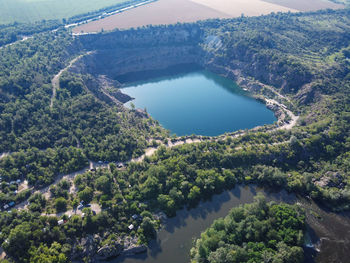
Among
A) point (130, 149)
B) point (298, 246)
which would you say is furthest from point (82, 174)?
point (298, 246)

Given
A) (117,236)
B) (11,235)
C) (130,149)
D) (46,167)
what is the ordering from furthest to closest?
(130,149) < (46,167) < (117,236) < (11,235)

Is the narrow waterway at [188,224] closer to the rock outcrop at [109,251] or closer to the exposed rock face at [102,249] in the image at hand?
the exposed rock face at [102,249]

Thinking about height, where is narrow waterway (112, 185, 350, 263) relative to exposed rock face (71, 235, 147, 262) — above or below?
below

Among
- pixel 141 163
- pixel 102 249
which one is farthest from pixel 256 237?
pixel 141 163

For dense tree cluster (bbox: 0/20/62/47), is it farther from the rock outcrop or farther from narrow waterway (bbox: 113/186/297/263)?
narrow waterway (bbox: 113/186/297/263)

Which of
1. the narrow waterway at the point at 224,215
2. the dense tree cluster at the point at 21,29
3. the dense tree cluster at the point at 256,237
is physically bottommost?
the narrow waterway at the point at 224,215

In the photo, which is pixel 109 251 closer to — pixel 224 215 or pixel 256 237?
pixel 224 215

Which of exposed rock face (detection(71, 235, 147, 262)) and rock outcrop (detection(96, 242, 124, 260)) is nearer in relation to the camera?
exposed rock face (detection(71, 235, 147, 262))

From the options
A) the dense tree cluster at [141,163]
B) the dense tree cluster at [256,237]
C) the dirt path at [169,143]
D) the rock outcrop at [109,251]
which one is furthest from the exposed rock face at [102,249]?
the dense tree cluster at [256,237]

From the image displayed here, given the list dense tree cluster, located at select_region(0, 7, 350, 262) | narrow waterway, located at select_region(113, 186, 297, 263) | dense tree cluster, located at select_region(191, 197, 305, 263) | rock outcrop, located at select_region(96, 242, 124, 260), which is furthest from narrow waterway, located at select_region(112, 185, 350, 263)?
dense tree cluster, located at select_region(191, 197, 305, 263)

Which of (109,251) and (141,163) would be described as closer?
(109,251)

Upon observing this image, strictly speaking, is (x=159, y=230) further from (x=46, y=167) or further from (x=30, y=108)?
(x=30, y=108)
